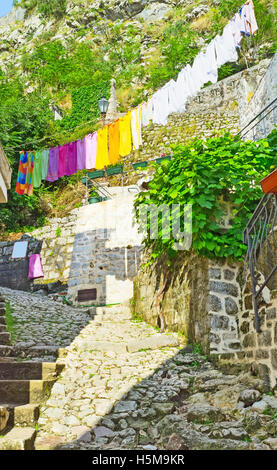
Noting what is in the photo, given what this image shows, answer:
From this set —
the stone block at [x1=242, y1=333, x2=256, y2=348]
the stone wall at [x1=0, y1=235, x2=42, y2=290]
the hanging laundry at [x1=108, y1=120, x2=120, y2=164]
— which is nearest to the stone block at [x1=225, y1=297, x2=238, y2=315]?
the stone block at [x1=242, y1=333, x2=256, y2=348]

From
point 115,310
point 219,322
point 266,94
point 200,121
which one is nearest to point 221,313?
point 219,322

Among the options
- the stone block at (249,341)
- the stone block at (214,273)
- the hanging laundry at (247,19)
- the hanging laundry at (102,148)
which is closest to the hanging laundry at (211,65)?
the hanging laundry at (247,19)

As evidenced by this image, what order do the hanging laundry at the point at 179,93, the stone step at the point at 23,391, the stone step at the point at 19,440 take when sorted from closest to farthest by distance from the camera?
the stone step at the point at 19,440, the stone step at the point at 23,391, the hanging laundry at the point at 179,93

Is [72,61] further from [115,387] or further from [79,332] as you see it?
[115,387]

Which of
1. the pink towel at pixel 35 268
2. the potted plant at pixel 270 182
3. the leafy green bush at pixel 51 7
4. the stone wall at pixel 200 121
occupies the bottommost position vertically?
the potted plant at pixel 270 182

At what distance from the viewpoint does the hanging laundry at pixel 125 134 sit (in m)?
10.4

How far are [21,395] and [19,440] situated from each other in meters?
0.91

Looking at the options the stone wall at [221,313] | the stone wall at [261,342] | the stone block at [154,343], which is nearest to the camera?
the stone wall at [261,342]

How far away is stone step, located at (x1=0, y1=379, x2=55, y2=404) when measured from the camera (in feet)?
12.5

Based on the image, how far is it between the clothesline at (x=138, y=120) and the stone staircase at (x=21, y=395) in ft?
22.2

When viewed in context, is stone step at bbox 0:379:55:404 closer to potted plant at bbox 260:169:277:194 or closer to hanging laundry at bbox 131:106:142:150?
potted plant at bbox 260:169:277:194

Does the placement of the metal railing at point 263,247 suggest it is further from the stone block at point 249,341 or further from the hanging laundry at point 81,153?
the hanging laundry at point 81,153

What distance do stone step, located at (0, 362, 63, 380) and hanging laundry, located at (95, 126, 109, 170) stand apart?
7299 mm

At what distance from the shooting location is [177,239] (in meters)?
5.57
